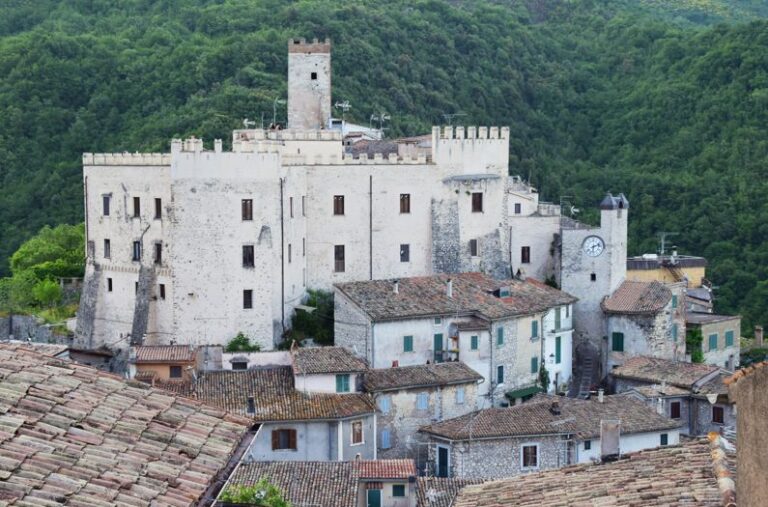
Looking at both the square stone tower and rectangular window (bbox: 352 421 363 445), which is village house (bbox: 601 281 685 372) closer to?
rectangular window (bbox: 352 421 363 445)

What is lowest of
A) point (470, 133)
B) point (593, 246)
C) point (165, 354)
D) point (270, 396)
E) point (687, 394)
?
point (687, 394)

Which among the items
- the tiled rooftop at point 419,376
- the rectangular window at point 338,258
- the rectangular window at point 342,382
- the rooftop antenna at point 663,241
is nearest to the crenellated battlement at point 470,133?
the rectangular window at point 338,258

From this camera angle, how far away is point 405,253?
49.4m

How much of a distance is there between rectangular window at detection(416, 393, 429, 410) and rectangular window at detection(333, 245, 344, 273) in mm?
6612

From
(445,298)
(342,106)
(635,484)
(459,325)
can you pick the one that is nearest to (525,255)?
(445,298)

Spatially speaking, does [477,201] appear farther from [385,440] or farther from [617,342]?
[385,440]

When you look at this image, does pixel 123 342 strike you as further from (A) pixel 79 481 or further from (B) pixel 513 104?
(B) pixel 513 104

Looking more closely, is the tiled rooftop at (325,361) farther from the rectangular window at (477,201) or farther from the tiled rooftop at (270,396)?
the rectangular window at (477,201)

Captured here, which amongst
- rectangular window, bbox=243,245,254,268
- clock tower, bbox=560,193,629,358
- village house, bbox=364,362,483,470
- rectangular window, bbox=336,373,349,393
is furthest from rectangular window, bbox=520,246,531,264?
rectangular window, bbox=336,373,349,393

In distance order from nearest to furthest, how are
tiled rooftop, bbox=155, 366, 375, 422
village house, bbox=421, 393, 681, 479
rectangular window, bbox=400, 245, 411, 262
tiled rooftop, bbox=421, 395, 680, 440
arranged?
tiled rooftop, bbox=155, 366, 375, 422 < village house, bbox=421, 393, 681, 479 < tiled rooftop, bbox=421, 395, 680, 440 < rectangular window, bbox=400, 245, 411, 262

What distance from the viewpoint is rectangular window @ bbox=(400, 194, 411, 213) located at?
49.1m

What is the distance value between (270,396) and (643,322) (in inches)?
609

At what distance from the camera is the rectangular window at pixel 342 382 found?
41.5 metres

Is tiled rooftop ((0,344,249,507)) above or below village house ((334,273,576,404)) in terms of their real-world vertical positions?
above
